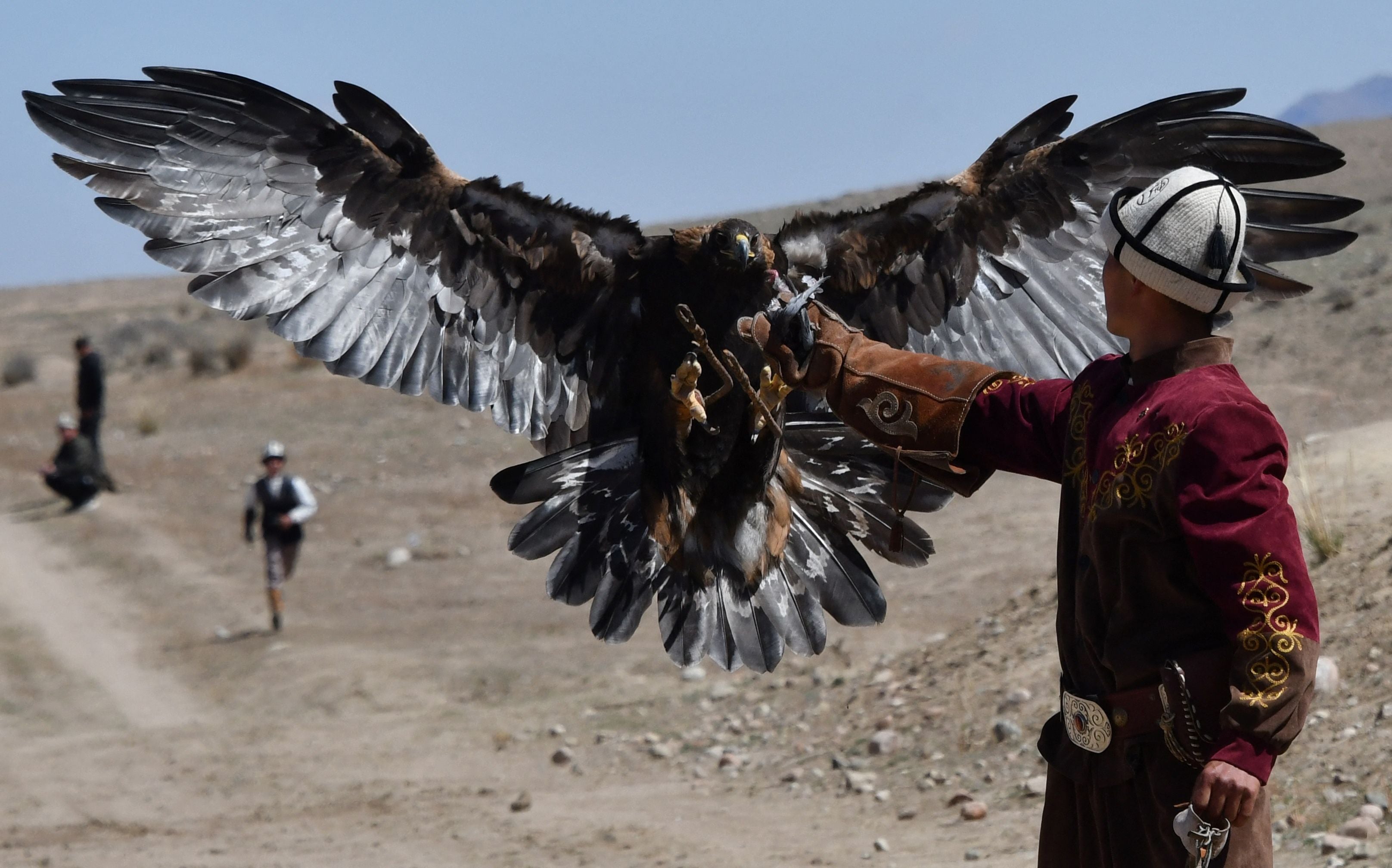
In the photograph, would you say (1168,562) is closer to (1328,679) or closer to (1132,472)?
(1132,472)

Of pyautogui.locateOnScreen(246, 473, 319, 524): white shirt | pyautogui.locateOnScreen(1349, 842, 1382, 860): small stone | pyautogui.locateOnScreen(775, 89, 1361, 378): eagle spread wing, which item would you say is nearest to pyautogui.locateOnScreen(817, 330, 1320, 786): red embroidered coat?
pyautogui.locateOnScreen(775, 89, 1361, 378): eagle spread wing

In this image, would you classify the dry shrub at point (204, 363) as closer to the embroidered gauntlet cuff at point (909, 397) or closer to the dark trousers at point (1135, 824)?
the embroidered gauntlet cuff at point (909, 397)

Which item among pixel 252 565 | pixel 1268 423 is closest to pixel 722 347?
pixel 1268 423

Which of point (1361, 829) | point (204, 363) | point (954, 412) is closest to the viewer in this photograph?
point (954, 412)

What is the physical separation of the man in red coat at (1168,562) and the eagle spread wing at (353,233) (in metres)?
1.93

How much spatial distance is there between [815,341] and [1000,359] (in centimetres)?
149

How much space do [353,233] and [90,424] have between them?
40.9 feet

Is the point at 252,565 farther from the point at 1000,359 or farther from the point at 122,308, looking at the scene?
the point at 122,308

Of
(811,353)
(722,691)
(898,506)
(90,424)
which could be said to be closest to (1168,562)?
(898,506)

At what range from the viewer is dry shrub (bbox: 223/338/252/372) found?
80.9 ft

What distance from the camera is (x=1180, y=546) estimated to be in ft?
7.18

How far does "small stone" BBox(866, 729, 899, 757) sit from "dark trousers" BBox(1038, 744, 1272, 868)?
417 cm

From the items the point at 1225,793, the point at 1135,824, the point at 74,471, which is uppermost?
the point at 74,471

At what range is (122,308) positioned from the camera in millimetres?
50781
